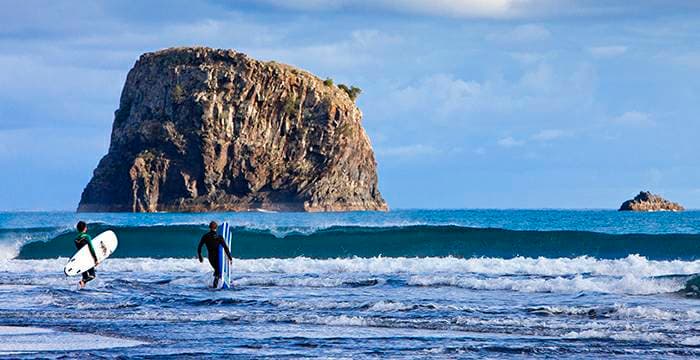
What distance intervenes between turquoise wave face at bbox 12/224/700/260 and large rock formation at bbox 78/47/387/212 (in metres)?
92.2

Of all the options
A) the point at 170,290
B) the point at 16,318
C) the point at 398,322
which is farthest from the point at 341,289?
the point at 16,318

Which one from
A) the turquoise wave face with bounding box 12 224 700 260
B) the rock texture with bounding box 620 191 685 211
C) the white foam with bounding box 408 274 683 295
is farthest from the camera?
the rock texture with bounding box 620 191 685 211

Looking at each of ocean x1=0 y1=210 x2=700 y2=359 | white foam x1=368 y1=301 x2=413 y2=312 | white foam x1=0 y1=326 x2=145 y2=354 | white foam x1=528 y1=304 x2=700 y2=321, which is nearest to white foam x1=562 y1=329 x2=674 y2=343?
ocean x1=0 y1=210 x2=700 y2=359

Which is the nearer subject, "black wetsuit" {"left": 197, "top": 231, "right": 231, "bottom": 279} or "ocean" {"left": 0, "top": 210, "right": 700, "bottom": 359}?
"ocean" {"left": 0, "top": 210, "right": 700, "bottom": 359}

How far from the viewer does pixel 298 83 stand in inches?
5600

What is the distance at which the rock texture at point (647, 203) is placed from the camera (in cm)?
13300

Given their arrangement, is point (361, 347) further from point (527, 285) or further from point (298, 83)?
point (298, 83)

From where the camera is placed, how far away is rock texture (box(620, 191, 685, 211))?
5236 inches

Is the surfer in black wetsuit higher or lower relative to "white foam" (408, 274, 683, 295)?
higher

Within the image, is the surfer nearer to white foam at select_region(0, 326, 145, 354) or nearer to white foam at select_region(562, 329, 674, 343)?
white foam at select_region(0, 326, 145, 354)

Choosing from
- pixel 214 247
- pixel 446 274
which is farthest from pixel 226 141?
pixel 214 247

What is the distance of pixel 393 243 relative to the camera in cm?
3944

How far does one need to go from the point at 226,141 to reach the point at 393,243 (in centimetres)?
9929

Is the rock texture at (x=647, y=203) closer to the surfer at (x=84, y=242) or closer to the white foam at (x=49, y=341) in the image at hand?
the surfer at (x=84, y=242)
